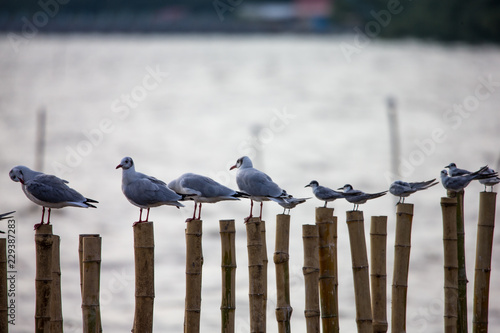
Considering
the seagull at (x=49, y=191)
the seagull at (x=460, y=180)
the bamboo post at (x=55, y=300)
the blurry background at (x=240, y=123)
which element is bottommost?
→ the bamboo post at (x=55, y=300)

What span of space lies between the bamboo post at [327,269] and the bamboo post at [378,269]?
420 millimetres

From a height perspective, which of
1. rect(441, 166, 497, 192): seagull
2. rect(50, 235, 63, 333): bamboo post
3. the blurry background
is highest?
the blurry background

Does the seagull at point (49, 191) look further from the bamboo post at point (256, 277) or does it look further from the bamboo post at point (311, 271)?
the bamboo post at point (311, 271)

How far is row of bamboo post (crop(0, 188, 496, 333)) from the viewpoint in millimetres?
8070

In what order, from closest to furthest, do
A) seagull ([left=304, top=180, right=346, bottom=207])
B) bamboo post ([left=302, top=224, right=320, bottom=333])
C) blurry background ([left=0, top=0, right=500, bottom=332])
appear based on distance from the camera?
1. bamboo post ([left=302, top=224, right=320, bottom=333])
2. seagull ([left=304, top=180, right=346, bottom=207])
3. blurry background ([left=0, top=0, right=500, bottom=332])

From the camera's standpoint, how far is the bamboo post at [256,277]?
8.66 metres

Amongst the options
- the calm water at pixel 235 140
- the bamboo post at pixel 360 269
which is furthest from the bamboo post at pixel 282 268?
the calm water at pixel 235 140

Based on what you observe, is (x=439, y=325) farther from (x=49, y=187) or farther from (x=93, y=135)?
(x=93, y=135)

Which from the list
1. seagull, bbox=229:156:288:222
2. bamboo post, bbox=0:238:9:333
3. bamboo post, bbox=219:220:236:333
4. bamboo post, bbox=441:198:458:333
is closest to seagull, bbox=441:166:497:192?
bamboo post, bbox=441:198:458:333

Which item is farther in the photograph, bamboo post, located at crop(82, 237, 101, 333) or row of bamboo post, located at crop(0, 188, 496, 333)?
row of bamboo post, located at crop(0, 188, 496, 333)

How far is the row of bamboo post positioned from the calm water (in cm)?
424

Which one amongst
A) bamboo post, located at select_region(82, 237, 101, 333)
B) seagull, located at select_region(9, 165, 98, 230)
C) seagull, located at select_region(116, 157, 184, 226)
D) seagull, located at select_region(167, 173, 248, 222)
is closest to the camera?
bamboo post, located at select_region(82, 237, 101, 333)

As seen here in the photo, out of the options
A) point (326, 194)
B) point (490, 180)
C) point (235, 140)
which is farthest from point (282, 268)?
point (235, 140)

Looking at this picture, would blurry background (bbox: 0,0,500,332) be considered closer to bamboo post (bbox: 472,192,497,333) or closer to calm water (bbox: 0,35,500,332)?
calm water (bbox: 0,35,500,332)
